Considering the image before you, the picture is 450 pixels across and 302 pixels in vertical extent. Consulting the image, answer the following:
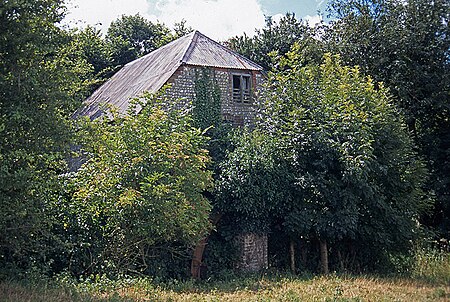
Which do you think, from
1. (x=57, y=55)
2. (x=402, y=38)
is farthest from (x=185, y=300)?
(x=402, y=38)

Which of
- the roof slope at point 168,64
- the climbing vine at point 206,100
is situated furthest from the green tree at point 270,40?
the climbing vine at point 206,100

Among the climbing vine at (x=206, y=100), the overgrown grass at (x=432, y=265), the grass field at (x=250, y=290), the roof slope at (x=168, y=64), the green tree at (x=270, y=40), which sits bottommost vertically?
the grass field at (x=250, y=290)


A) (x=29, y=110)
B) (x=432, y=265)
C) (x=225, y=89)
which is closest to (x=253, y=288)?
(x=432, y=265)

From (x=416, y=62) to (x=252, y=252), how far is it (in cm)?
1085

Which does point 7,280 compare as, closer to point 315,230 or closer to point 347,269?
point 315,230

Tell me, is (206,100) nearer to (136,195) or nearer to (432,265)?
(136,195)

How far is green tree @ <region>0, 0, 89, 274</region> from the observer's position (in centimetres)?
872

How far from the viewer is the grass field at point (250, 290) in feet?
29.4

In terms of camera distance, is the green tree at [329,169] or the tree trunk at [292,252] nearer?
the green tree at [329,169]

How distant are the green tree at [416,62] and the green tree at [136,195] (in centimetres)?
1109

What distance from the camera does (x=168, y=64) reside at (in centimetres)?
1827

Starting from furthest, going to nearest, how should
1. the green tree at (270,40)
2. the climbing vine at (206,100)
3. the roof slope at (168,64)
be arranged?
the green tree at (270,40), the roof slope at (168,64), the climbing vine at (206,100)

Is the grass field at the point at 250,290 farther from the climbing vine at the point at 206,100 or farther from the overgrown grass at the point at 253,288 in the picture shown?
the climbing vine at the point at 206,100

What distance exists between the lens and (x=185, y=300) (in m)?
9.57
